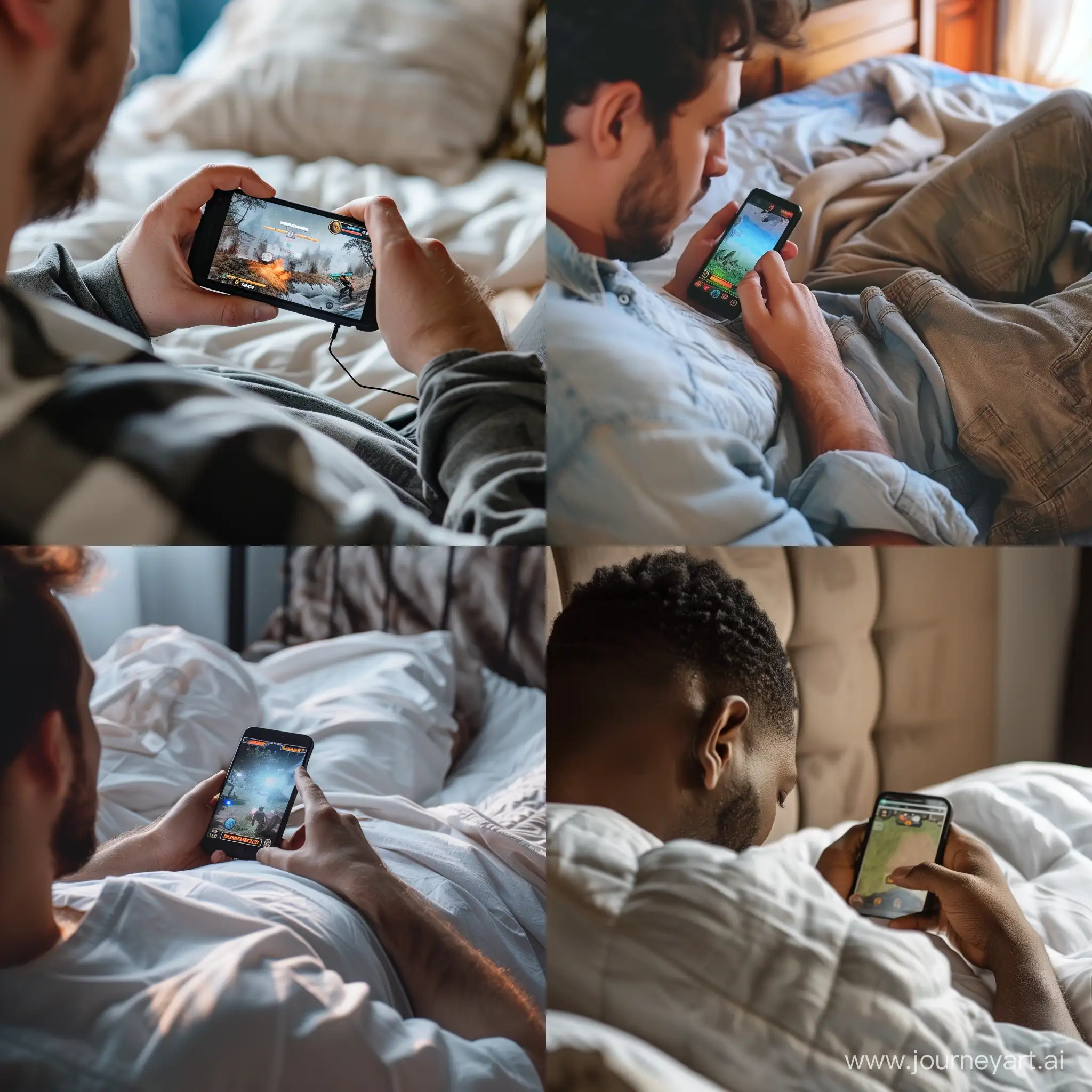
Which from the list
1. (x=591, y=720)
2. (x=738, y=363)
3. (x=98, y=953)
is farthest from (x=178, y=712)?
(x=738, y=363)

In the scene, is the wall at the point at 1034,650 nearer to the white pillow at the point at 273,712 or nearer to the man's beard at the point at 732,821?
the man's beard at the point at 732,821

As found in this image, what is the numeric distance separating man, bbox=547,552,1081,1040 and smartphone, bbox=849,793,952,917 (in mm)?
10

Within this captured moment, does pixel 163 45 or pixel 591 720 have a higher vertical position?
pixel 163 45

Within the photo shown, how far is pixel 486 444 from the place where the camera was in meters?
0.88

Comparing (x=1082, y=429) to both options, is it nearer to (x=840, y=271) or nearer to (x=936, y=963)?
(x=840, y=271)

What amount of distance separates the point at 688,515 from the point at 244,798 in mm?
452

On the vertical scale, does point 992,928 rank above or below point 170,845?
below

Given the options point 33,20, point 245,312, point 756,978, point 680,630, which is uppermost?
point 33,20

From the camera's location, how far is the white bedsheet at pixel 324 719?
87 centimetres

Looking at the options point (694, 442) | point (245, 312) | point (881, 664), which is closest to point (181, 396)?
point (245, 312)

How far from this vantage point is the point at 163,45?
0.87 meters

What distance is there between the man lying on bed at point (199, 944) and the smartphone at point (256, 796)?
0.04ft

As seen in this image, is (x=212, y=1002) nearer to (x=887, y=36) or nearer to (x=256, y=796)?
(x=256, y=796)

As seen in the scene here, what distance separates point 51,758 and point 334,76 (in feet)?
2.07
